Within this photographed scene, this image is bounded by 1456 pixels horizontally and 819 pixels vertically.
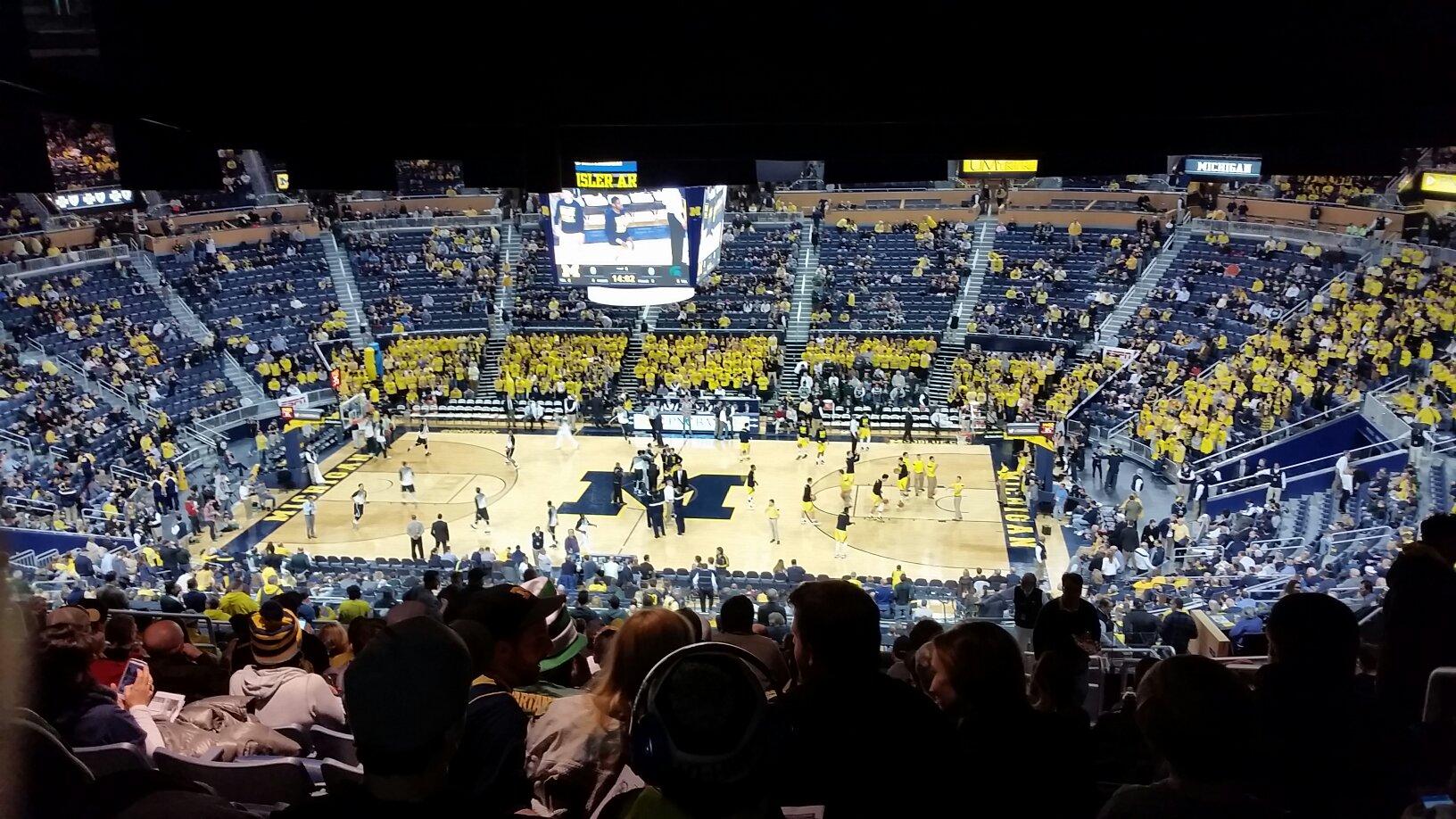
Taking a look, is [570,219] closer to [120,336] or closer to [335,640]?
[120,336]

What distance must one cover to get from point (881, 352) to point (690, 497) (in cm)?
1003

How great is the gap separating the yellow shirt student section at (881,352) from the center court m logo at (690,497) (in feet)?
25.2

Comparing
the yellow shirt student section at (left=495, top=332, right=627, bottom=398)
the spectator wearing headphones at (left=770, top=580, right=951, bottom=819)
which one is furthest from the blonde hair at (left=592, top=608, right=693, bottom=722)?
the yellow shirt student section at (left=495, top=332, right=627, bottom=398)

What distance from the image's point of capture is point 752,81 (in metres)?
5.51

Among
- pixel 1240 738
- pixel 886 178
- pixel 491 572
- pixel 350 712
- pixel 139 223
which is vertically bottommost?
pixel 491 572

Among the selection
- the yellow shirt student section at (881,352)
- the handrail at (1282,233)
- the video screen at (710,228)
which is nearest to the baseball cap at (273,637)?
the video screen at (710,228)

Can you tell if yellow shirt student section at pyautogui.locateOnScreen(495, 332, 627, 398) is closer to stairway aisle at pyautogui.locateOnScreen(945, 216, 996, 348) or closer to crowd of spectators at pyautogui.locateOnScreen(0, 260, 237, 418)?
crowd of spectators at pyautogui.locateOnScreen(0, 260, 237, 418)

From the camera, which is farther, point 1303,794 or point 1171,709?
point 1303,794

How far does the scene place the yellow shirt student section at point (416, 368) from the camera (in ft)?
97.9

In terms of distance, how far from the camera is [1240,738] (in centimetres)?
255

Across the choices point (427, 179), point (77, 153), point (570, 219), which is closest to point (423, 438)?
point (570, 219)

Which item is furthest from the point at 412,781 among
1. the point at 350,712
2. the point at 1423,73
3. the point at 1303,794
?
the point at 1423,73

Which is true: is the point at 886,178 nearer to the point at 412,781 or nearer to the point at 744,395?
the point at 412,781

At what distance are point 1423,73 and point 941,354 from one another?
26.6 metres
